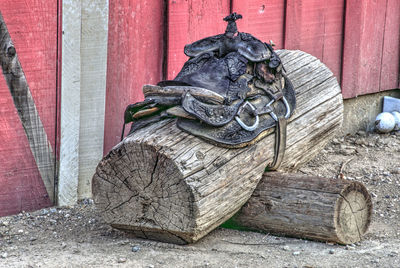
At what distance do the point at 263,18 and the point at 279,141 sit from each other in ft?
6.03

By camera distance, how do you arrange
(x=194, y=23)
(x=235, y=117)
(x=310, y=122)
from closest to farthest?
(x=235, y=117)
(x=310, y=122)
(x=194, y=23)

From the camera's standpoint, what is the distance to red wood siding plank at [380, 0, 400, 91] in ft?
23.5

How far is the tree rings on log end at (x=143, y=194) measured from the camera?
12.4 feet

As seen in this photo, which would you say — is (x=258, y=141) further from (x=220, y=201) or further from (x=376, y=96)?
(x=376, y=96)

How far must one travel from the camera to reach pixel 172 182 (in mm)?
3771

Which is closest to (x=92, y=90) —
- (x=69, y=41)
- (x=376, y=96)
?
(x=69, y=41)

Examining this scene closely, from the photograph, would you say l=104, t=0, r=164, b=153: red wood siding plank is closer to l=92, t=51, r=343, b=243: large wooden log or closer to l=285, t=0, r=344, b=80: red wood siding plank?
l=92, t=51, r=343, b=243: large wooden log

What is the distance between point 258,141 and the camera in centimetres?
421

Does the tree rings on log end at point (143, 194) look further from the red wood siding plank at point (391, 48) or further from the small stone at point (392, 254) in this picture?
the red wood siding plank at point (391, 48)

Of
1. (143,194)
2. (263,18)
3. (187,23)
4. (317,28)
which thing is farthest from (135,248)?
(317,28)

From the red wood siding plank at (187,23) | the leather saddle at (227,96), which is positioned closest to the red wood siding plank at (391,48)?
the red wood siding plank at (187,23)

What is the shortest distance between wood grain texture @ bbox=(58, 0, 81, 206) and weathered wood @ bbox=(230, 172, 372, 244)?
1203 mm

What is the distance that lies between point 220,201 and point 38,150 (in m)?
1.37

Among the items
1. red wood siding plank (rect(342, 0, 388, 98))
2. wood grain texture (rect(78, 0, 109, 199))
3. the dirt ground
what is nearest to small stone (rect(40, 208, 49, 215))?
the dirt ground
